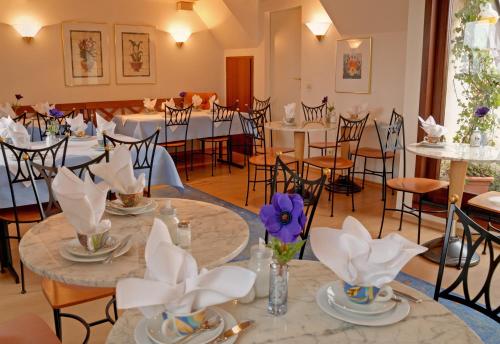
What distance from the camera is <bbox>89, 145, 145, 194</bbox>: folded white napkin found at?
6.55 feet

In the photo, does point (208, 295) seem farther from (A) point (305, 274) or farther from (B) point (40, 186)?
(B) point (40, 186)

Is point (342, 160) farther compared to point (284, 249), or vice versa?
point (342, 160)

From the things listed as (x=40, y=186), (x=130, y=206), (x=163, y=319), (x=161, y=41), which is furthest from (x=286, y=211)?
(x=161, y=41)

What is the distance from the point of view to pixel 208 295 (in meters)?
1.08

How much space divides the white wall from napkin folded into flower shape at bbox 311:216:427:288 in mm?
6333

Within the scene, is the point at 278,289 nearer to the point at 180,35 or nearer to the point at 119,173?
the point at 119,173

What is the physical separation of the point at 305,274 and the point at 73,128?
3.34 meters

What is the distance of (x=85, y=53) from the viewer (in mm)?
6988

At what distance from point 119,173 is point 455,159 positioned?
2.22 m

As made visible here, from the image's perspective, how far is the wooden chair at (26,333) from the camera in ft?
A: 5.25

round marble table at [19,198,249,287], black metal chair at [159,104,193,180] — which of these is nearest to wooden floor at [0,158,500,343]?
black metal chair at [159,104,193,180]

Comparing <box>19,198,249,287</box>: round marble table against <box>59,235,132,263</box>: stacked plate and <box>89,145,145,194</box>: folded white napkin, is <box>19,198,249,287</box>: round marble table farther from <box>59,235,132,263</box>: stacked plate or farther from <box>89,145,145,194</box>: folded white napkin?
<box>89,145,145,194</box>: folded white napkin

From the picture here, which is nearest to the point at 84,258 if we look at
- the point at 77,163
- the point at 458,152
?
the point at 77,163

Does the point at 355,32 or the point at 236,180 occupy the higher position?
the point at 355,32
